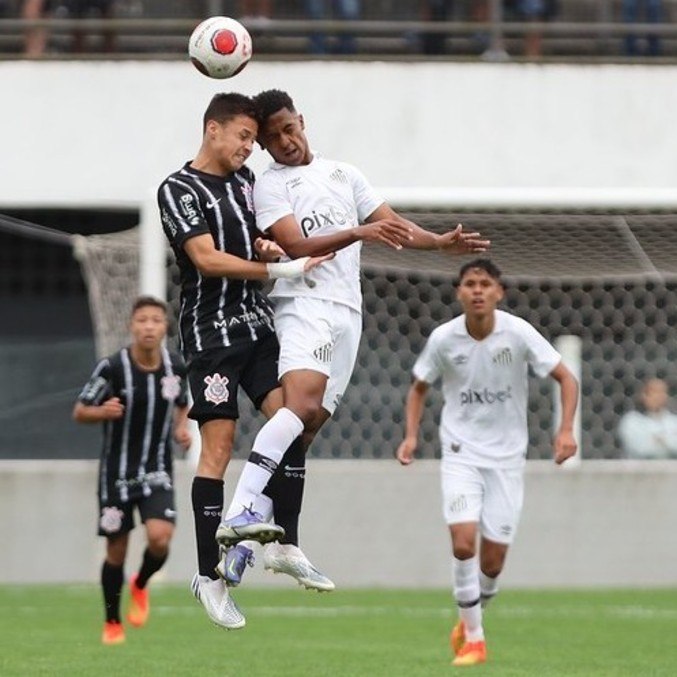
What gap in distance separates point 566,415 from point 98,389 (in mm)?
3069

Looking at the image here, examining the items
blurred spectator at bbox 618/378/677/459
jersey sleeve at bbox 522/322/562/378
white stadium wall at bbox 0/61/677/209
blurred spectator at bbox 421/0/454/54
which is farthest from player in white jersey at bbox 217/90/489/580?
blurred spectator at bbox 421/0/454/54

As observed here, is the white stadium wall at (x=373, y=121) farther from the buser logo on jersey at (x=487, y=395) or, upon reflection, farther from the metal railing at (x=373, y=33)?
the buser logo on jersey at (x=487, y=395)

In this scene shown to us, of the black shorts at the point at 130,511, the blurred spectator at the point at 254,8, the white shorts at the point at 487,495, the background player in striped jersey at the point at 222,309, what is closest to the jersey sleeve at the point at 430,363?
the white shorts at the point at 487,495

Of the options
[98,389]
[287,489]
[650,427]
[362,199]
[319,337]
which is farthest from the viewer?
[650,427]

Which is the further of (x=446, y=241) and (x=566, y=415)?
(x=566, y=415)

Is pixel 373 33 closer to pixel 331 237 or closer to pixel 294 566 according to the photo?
pixel 331 237

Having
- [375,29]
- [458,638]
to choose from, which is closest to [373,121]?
[375,29]

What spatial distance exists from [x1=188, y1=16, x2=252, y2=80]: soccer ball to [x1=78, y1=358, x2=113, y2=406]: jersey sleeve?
14.3ft

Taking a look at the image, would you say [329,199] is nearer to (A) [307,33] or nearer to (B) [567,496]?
(B) [567,496]

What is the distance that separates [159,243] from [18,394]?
7.93ft

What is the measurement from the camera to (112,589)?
13742mm

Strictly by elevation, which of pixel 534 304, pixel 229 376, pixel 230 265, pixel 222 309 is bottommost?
pixel 534 304

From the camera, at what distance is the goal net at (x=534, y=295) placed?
17.6 metres

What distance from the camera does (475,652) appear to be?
1236 centimetres
